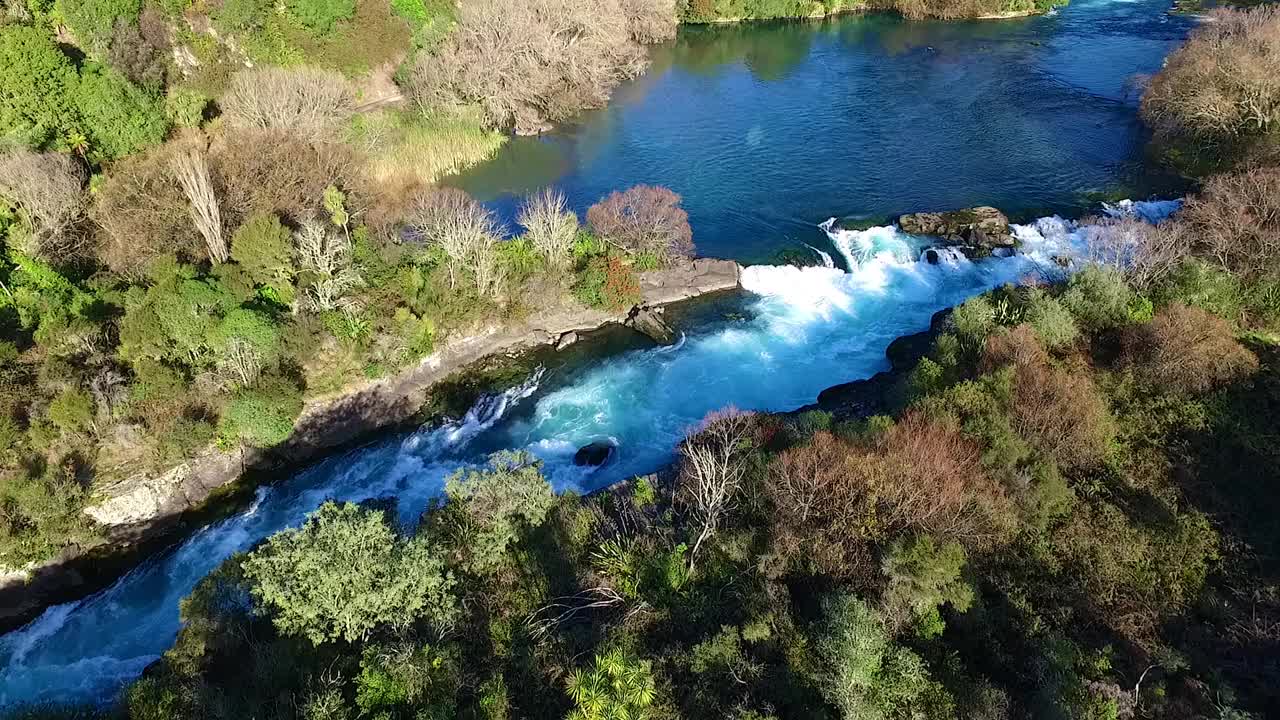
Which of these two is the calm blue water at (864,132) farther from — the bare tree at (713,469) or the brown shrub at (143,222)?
the brown shrub at (143,222)

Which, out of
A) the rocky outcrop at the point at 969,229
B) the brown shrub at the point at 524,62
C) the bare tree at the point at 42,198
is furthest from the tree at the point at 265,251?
the rocky outcrop at the point at 969,229

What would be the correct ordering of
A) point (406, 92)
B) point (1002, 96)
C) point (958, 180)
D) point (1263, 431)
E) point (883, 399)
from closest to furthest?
point (1263, 431) < point (883, 399) < point (958, 180) < point (406, 92) < point (1002, 96)

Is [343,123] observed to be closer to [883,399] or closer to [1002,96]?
[883,399]

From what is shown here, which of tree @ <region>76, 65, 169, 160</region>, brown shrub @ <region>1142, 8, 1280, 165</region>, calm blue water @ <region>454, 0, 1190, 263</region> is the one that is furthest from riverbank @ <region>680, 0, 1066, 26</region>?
tree @ <region>76, 65, 169, 160</region>

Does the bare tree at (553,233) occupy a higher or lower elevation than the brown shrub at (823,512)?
higher

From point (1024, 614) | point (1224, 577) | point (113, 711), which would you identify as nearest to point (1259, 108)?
point (1224, 577)

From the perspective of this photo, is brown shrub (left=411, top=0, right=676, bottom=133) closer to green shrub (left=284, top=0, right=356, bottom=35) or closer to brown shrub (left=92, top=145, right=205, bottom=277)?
green shrub (left=284, top=0, right=356, bottom=35)
